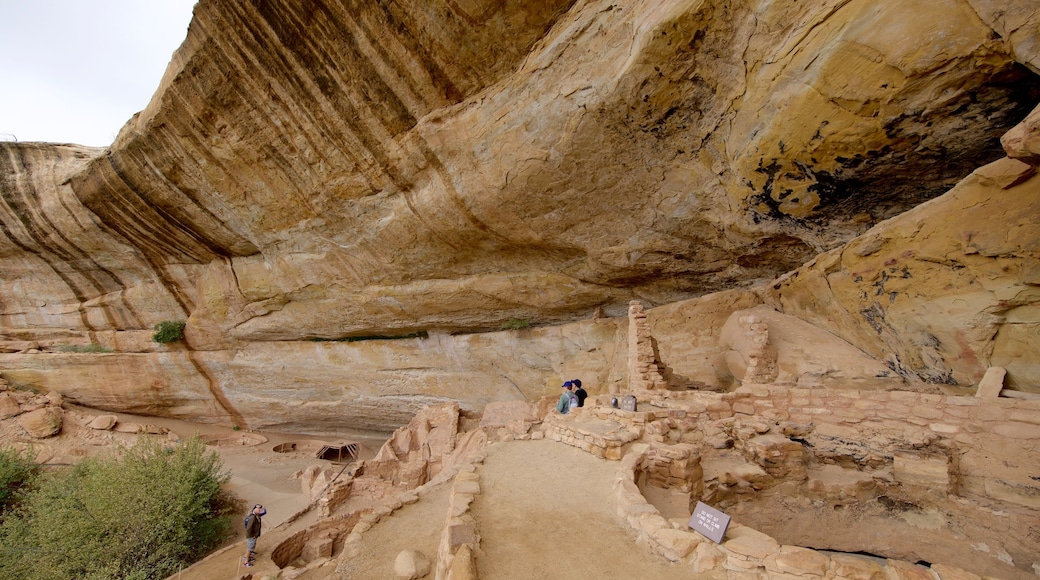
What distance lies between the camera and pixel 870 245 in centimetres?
578

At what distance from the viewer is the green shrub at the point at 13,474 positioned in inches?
420

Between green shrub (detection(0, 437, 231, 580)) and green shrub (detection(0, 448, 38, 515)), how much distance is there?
245 cm

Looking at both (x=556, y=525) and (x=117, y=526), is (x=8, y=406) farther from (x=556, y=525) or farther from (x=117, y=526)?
(x=556, y=525)

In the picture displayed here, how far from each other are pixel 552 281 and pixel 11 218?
16771 mm

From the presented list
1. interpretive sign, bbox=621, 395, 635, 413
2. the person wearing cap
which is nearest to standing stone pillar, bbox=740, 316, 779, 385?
interpretive sign, bbox=621, 395, 635, 413

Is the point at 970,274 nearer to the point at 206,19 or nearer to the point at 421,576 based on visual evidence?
the point at 421,576

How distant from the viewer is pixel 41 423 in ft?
45.1

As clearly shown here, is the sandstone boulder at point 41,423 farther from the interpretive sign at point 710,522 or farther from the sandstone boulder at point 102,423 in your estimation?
the interpretive sign at point 710,522

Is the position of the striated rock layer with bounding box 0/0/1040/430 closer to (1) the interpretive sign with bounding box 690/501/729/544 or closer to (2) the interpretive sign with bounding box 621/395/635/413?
(2) the interpretive sign with bounding box 621/395/635/413

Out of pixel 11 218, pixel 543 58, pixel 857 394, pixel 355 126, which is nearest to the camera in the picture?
pixel 857 394

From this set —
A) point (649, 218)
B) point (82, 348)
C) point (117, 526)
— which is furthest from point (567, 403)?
point (82, 348)

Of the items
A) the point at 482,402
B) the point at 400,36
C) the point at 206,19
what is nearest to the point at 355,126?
the point at 400,36

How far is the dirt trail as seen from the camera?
287cm

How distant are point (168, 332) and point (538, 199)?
47.4ft
